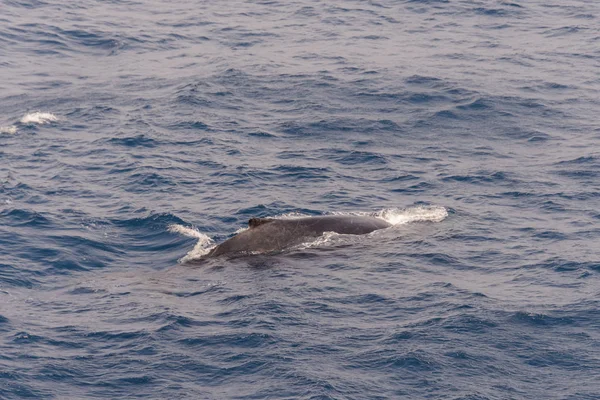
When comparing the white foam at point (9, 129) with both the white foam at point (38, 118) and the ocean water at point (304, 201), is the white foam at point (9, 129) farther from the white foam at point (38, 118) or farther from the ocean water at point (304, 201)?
the white foam at point (38, 118)

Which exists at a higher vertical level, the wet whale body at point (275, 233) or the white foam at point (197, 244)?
the wet whale body at point (275, 233)

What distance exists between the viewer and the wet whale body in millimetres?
32062

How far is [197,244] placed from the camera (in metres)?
33.9

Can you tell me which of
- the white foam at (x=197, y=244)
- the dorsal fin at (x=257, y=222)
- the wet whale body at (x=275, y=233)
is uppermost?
the dorsal fin at (x=257, y=222)

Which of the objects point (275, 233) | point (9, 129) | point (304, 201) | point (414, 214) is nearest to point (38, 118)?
point (9, 129)

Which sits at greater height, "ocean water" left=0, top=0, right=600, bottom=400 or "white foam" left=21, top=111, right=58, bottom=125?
"white foam" left=21, top=111, right=58, bottom=125

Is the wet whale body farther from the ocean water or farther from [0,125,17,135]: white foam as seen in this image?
[0,125,17,135]: white foam

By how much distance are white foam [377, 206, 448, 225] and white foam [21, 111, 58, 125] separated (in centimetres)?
2012

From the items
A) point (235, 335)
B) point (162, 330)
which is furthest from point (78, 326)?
point (235, 335)

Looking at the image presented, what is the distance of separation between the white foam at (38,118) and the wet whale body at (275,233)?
19.2 meters

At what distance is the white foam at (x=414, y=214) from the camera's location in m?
35.7

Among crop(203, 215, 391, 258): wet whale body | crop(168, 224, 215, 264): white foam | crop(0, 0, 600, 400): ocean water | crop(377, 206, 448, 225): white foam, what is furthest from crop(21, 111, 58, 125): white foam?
crop(377, 206, 448, 225): white foam

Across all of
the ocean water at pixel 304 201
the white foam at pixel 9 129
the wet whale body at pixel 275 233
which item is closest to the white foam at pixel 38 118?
the ocean water at pixel 304 201

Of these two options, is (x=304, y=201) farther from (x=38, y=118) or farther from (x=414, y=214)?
(x=38, y=118)
